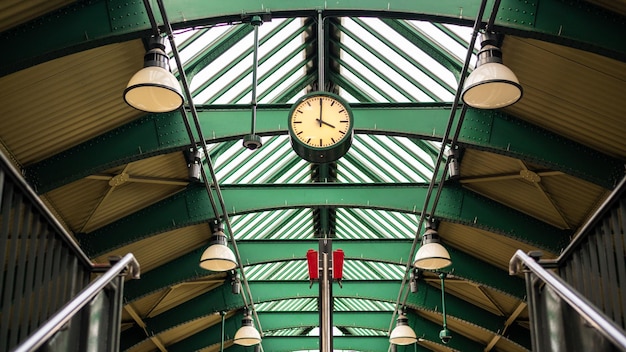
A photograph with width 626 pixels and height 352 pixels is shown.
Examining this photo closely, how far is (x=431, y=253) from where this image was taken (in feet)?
46.4

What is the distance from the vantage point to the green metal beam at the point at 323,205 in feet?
53.6

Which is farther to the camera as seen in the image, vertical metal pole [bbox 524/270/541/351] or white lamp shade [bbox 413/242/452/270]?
white lamp shade [bbox 413/242/452/270]

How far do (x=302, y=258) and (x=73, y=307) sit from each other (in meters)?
15.9

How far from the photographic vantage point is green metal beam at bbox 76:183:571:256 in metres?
16.3

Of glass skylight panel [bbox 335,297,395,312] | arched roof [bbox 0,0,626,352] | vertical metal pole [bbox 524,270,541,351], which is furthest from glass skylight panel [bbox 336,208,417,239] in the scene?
vertical metal pole [bbox 524,270,541,351]

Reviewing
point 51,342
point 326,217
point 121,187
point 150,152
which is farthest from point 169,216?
point 51,342

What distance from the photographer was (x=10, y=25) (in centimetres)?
1010

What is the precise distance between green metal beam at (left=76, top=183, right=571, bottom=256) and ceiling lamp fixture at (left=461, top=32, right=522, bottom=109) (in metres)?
7.50

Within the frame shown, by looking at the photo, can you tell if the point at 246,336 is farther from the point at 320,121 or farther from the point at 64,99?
the point at 320,121

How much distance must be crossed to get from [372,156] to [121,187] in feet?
22.8

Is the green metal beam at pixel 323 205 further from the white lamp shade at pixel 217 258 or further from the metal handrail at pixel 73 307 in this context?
the metal handrail at pixel 73 307

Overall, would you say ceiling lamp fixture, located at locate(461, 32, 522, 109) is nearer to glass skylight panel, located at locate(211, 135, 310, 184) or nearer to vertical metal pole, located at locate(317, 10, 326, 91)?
vertical metal pole, located at locate(317, 10, 326, 91)

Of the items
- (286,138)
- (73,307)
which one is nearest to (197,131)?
(286,138)

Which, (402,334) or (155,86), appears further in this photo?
(402,334)
